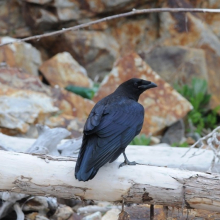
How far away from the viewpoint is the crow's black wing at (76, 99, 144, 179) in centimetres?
320

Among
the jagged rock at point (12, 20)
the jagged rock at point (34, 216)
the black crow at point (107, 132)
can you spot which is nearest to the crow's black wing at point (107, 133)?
the black crow at point (107, 132)

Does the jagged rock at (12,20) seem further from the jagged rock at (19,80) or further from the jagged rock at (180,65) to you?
the jagged rock at (180,65)

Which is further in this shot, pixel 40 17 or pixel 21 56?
pixel 40 17

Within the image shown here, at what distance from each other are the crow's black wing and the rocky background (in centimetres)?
272

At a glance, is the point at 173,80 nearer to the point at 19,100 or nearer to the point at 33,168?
the point at 19,100

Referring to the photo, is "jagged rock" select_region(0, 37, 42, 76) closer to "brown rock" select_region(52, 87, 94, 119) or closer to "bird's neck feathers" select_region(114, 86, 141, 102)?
"brown rock" select_region(52, 87, 94, 119)

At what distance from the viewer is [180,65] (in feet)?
28.3

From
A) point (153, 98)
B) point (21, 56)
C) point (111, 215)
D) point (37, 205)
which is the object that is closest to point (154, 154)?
point (111, 215)

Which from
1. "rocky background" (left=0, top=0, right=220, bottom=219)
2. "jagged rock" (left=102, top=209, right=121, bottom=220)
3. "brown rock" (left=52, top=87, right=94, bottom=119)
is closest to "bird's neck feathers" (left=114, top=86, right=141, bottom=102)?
"jagged rock" (left=102, top=209, right=121, bottom=220)

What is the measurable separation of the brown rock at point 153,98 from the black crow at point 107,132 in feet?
11.5

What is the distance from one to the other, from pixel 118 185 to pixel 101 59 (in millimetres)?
6402

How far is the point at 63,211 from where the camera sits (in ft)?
15.2

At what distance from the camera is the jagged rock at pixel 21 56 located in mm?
8516

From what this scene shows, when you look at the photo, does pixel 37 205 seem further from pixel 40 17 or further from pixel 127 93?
pixel 40 17
